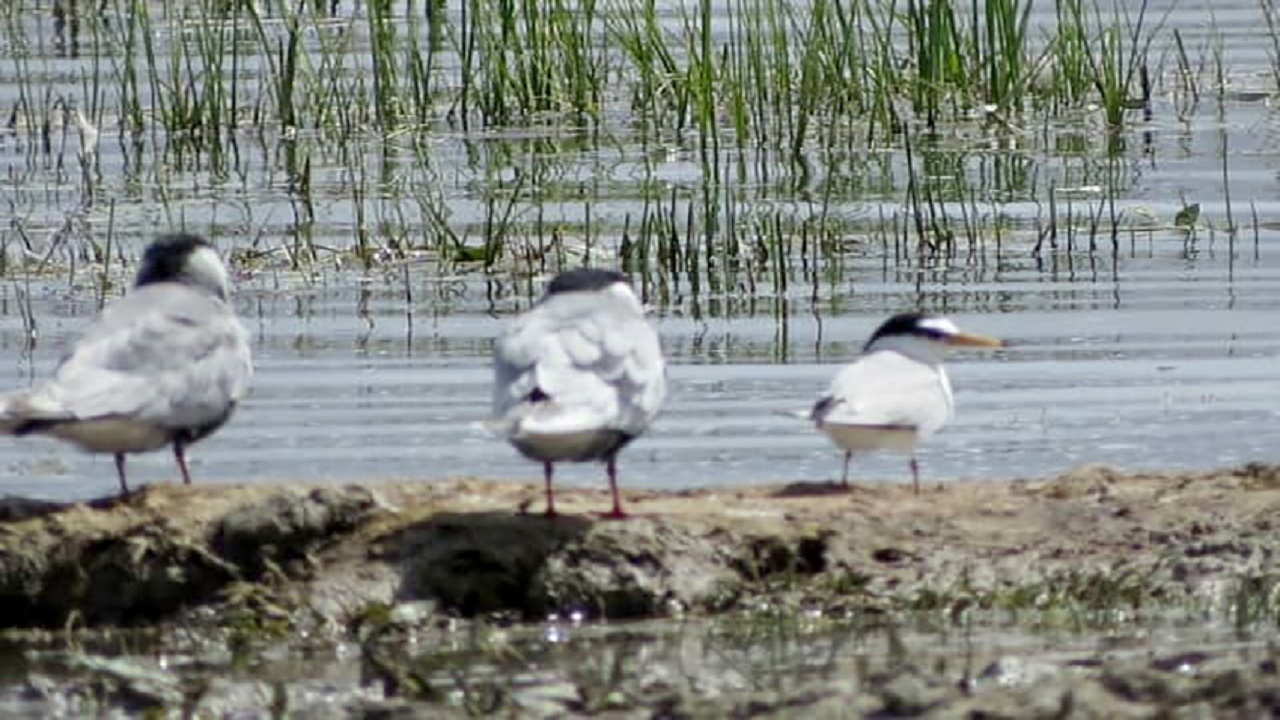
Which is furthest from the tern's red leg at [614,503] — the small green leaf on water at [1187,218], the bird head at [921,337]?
the small green leaf on water at [1187,218]

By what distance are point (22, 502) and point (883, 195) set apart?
24.3ft

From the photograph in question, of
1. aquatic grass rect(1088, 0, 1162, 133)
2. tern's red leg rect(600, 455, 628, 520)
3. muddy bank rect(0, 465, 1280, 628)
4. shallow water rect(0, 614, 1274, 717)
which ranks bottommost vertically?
shallow water rect(0, 614, 1274, 717)

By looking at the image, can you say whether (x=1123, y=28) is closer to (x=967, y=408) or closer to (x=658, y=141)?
(x=658, y=141)

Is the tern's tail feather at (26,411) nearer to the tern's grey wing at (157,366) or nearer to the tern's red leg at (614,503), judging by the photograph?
the tern's grey wing at (157,366)

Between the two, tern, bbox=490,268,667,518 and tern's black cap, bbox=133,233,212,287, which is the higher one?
tern's black cap, bbox=133,233,212,287

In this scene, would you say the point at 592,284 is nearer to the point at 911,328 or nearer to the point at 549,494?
the point at 549,494

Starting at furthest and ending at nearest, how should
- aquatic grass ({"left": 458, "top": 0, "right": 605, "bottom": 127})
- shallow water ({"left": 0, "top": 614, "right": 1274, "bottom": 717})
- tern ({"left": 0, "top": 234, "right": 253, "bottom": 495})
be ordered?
1. aquatic grass ({"left": 458, "top": 0, "right": 605, "bottom": 127})
2. tern ({"left": 0, "top": 234, "right": 253, "bottom": 495})
3. shallow water ({"left": 0, "top": 614, "right": 1274, "bottom": 717})

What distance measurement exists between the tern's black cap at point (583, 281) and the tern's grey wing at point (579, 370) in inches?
6.6

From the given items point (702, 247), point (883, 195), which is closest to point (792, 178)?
point (883, 195)

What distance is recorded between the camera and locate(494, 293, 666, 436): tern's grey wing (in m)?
7.30

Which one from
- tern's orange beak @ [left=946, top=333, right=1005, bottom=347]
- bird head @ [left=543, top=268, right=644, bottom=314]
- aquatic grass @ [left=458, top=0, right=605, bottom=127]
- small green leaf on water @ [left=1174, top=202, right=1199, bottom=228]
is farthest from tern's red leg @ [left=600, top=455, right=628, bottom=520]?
aquatic grass @ [left=458, top=0, right=605, bottom=127]

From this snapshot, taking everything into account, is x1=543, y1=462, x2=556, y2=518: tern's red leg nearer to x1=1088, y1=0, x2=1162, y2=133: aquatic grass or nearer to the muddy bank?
the muddy bank

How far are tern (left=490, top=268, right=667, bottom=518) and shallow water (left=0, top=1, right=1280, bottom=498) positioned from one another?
2.40 ft

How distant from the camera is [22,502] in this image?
25.5 feet
